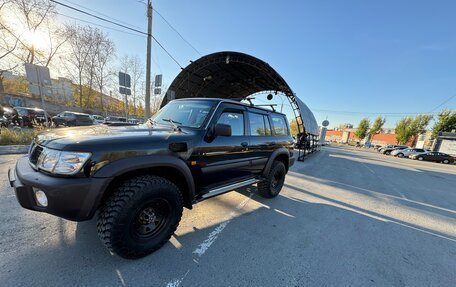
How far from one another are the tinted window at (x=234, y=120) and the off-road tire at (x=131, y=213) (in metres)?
1.39

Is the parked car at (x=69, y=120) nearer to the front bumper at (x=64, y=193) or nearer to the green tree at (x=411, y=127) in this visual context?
the front bumper at (x=64, y=193)

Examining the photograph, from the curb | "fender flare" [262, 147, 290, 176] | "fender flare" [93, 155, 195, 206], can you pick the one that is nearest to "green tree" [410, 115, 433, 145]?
"fender flare" [262, 147, 290, 176]

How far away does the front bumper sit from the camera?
166cm

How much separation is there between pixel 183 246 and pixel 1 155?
7.61m

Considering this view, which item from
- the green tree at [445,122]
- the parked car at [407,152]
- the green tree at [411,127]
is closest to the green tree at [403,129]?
the green tree at [411,127]

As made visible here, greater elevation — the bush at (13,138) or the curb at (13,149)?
the bush at (13,138)

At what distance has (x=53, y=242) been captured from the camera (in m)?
2.30

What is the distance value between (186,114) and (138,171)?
1.31m

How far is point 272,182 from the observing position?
171 inches

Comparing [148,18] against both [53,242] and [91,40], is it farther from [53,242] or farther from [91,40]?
[91,40]

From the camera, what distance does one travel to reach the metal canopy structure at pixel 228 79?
1051 centimetres

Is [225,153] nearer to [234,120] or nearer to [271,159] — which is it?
[234,120]

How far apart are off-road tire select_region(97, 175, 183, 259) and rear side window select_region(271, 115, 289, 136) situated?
2.86 metres

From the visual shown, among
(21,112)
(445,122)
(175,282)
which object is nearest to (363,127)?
(445,122)
